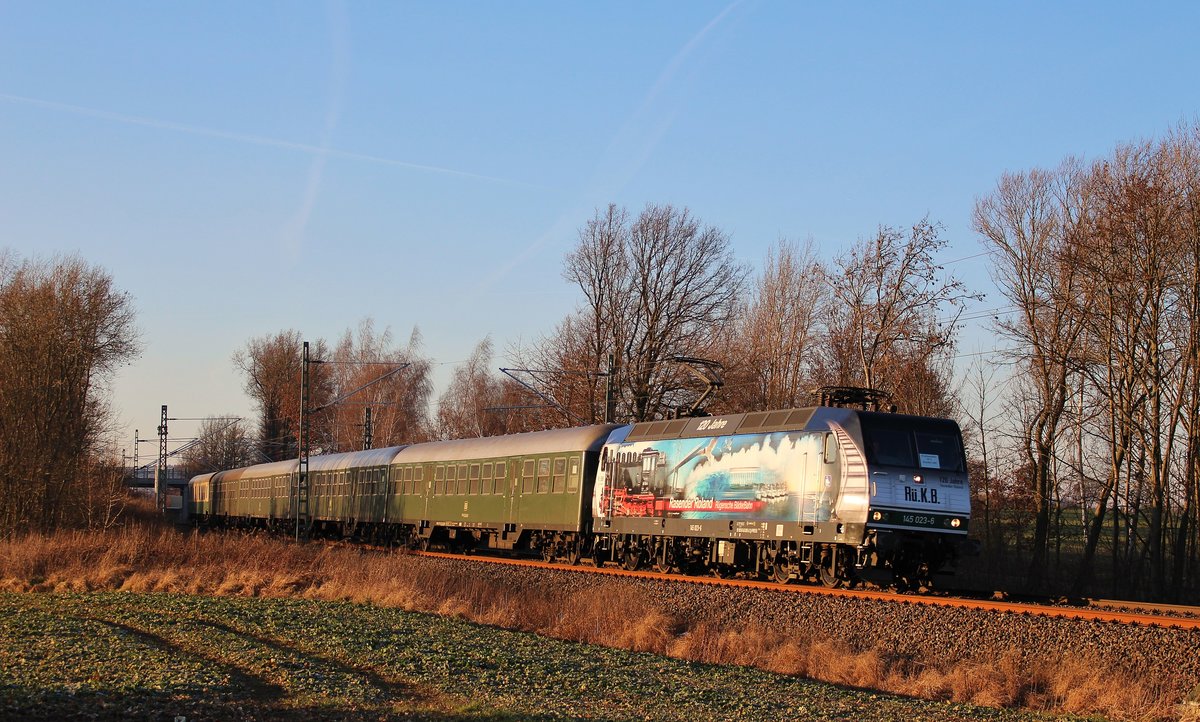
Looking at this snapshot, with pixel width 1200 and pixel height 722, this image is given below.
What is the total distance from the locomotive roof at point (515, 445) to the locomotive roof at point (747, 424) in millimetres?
1813

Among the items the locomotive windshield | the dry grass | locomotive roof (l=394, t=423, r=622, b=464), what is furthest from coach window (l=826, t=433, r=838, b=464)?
locomotive roof (l=394, t=423, r=622, b=464)

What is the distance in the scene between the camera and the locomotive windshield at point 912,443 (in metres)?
18.3

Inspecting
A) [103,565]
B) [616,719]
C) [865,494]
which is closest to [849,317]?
[865,494]

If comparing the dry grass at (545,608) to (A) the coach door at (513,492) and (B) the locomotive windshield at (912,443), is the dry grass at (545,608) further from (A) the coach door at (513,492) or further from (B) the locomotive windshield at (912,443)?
(A) the coach door at (513,492)

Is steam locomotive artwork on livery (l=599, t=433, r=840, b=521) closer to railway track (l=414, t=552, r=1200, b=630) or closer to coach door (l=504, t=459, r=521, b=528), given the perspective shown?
railway track (l=414, t=552, r=1200, b=630)

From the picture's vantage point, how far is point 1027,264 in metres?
34.5

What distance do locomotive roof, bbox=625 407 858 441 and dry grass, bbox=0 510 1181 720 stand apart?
155 inches

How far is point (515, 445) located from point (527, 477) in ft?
4.54

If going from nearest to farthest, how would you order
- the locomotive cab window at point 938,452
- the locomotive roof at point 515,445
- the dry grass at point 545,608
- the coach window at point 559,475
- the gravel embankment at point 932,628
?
the dry grass at point 545,608, the gravel embankment at point 932,628, the locomotive cab window at point 938,452, the locomotive roof at point 515,445, the coach window at point 559,475

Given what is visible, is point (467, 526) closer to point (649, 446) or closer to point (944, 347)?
point (649, 446)

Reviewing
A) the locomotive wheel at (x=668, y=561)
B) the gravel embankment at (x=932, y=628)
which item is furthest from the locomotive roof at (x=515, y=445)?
the gravel embankment at (x=932, y=628)

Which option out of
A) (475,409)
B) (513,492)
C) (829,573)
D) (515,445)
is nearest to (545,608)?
(829,573)

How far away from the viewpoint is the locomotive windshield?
18.3m

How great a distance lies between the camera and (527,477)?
28719 mm
